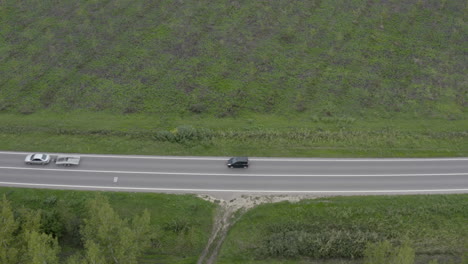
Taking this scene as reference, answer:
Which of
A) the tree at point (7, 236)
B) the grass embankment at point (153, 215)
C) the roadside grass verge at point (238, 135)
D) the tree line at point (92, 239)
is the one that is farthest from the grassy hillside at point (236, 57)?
the tree at point (7, 236)

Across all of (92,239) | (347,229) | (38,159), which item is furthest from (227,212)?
(38,159)

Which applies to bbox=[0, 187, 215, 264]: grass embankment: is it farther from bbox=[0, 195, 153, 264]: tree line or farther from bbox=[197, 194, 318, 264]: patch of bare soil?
bbox=[0, 195, 153, 264]: tree line

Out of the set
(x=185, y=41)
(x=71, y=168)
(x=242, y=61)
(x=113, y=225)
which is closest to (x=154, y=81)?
(x=185, y=41)

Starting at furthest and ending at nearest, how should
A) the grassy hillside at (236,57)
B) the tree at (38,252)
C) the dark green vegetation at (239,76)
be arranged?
the grassy hillside at (236,57), the dark green vegetation at (239,76), the tree at (38,252)

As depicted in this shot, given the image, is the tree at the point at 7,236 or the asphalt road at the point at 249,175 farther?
the asphalt road at the point at 249,175

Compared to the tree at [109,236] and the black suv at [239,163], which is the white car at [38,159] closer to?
the tree at [109,236]

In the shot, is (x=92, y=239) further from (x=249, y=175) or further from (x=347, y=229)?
(x=347, y=229)

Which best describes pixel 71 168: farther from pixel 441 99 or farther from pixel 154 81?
pixel 441 99
